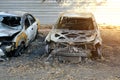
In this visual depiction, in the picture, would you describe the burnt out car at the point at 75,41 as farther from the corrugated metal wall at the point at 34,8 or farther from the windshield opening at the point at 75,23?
the corrugated metal wall at the point at 34,8

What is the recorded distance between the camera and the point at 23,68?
10797 mm

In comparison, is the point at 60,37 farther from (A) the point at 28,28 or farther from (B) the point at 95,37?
(A) the point at 28,28

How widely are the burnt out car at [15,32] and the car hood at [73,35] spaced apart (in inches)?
48.4

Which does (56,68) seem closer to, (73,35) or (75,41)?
(75,41)

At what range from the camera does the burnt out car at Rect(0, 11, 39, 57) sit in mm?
12086

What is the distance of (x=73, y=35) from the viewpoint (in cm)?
1217

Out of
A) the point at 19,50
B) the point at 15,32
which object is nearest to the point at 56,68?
the point at 19,50

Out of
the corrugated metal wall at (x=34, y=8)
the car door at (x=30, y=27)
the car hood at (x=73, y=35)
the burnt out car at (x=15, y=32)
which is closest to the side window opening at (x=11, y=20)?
the burnt out car at (x=15, y=32)

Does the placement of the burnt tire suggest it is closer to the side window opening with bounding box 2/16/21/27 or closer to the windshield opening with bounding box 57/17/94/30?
the side window opening with bounding box 2/16/21/27

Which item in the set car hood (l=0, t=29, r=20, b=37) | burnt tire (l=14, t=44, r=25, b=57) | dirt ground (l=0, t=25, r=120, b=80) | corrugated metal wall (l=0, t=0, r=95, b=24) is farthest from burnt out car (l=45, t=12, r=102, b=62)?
corrugated metal wall (l=0, t=0, r=95, b=24)

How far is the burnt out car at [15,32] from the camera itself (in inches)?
476

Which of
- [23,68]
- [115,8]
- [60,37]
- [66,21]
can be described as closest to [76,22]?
[66,21]

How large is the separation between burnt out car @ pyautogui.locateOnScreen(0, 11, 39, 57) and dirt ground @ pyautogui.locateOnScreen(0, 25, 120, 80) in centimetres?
35

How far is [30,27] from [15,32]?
149 cm
